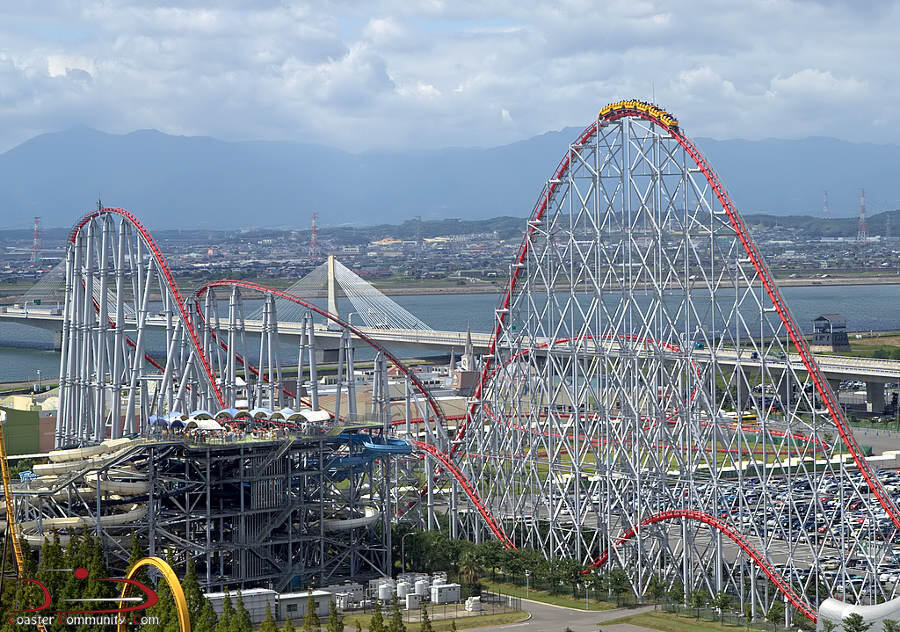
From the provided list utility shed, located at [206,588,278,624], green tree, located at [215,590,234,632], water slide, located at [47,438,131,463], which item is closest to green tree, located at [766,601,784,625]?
utility shed, located at [206,588,278,624]

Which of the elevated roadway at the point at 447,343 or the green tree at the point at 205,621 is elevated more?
the elevated roadway at the point at 447,343

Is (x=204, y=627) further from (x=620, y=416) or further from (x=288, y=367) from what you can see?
(x=288, y=367)

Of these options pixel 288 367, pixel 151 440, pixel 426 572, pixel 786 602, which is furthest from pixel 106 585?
pixel 288 367

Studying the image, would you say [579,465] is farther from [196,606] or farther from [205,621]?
[205,621]

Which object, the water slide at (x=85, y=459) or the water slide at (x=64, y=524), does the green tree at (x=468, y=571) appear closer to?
the water slide at (x=64, y=524)

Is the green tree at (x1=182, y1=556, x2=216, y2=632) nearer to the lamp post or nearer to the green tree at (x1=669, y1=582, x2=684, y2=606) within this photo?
the lamp post

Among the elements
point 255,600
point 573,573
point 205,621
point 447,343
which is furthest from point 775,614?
point 447,343

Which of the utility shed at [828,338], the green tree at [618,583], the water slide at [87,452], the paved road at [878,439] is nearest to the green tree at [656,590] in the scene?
the green tree at [618,583]
